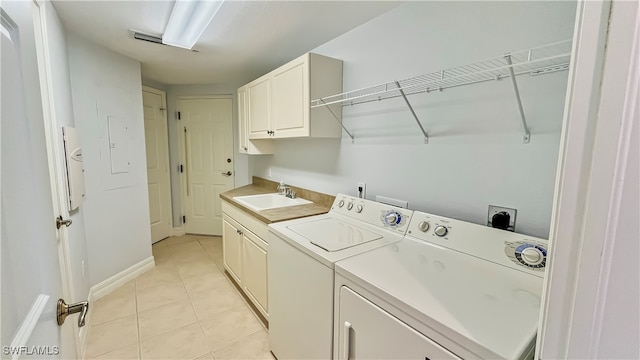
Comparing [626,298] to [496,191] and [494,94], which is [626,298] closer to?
[496,191]

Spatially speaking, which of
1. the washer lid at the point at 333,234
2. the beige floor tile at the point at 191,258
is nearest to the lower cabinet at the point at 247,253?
the washer lid at the point at 333,234

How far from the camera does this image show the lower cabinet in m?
1.99

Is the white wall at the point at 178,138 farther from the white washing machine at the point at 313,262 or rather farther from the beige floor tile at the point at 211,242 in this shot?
the white washing machine at the point at 313,262

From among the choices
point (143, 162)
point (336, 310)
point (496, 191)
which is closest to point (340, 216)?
point (336, 310)

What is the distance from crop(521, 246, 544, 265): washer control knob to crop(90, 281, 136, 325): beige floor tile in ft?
9.04

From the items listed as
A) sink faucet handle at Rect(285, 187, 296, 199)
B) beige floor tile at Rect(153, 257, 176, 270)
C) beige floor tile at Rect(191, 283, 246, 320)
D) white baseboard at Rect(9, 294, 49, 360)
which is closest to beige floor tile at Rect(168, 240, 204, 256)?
beige floor tile at Rect(153, 257, 176, 270)

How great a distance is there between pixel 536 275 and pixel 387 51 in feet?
4.78

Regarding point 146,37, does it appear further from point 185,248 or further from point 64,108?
point 185,248

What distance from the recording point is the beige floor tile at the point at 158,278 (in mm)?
2662

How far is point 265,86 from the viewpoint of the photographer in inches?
97.6

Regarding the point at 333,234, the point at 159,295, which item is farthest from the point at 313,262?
the point at 159,295

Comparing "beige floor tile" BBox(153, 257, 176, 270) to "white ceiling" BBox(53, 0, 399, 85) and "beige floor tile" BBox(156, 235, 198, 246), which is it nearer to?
"beige floor tile" BBox(156, 235, 198, 246)

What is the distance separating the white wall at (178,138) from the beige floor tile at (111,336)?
2.10 meters

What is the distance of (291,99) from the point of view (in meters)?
2.14
